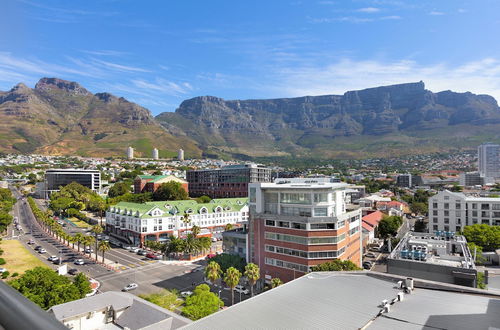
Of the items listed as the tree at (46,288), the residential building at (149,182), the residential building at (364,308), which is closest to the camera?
the residential building at (364,308)

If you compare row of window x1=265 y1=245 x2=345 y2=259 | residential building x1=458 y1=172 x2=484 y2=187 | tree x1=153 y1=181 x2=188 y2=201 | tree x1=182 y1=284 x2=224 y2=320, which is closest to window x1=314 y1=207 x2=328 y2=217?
row of window x1=265 y1=245 x2=345 y2=259

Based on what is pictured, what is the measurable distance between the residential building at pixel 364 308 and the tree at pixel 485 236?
39.7 meters

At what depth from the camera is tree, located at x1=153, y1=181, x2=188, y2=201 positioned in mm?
94975

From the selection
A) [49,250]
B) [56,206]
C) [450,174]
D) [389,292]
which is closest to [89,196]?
[56,206]

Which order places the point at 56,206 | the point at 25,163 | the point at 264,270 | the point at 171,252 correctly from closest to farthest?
the point at 264,270
the point at 171,252
the point at 56,206
the point at 25,163

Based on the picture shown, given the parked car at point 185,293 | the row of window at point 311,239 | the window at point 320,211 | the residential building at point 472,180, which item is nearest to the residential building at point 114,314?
the parked car at point 185,293

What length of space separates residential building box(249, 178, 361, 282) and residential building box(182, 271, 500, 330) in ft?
46.2

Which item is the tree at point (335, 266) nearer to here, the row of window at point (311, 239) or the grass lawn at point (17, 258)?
the row of window at point (311, 239)

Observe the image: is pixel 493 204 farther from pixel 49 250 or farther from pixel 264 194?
pixel 49 250

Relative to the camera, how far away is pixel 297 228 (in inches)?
1473

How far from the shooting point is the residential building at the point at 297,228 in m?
36.6

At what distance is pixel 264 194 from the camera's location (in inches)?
1625

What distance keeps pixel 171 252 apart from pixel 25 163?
173 meters

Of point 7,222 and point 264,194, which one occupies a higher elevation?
point 264,194
